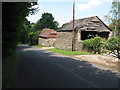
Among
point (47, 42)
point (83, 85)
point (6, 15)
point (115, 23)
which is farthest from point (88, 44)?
point (115, 23)

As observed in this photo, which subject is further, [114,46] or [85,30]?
[85,30]

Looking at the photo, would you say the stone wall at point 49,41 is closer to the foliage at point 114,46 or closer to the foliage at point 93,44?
the foliage at point 93,44

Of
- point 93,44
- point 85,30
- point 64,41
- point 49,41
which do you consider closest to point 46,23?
point 49,41

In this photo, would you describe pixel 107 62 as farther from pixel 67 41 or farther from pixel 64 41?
pixel 64 41

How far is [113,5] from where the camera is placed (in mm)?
49250

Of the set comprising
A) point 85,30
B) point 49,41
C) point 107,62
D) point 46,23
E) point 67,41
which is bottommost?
point 107,62

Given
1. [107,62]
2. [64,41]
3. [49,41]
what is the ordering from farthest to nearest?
[49,41] → [64,41] → [107,62]

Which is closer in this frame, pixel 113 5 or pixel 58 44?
pixel 58 44

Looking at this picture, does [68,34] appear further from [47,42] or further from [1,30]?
[1,30]

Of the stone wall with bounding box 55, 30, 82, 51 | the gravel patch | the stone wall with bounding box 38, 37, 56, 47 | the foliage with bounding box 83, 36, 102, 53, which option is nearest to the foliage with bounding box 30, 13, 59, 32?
the stone wall with bounding box 38, 37, 56, 47

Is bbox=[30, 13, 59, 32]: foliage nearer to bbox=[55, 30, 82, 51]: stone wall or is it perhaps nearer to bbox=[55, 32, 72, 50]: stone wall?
bbox=[55, 32, 72, 50]: stone wall

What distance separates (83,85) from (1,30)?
4017 millimetres

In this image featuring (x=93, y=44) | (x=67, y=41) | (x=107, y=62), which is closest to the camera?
(x=107, y=62)

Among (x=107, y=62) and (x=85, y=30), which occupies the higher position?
(x=85, y=30)
